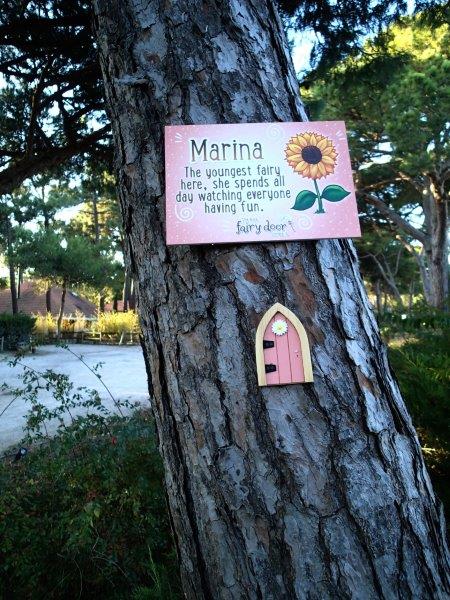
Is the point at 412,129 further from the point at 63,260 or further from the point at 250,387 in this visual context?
the point at 63,260

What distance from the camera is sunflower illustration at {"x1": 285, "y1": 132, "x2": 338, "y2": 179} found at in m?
0.89

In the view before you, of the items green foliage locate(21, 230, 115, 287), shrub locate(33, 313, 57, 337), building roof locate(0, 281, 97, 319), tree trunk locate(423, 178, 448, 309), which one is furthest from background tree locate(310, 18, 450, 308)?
building roof locate(0, 281, 97, 319)

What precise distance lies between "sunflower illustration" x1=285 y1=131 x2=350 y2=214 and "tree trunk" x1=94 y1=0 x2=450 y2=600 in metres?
0.07

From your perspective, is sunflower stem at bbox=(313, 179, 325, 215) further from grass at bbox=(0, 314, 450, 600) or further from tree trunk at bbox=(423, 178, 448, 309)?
tree trunk at bbox=(423, 178, 448, 309)

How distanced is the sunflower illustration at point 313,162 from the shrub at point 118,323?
56.3ft

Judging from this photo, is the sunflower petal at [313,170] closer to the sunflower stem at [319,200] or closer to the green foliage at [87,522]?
the sunflower stem at [319,200]

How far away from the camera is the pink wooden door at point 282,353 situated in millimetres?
805

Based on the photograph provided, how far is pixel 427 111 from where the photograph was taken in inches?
367

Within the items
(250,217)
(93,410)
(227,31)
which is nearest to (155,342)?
(250,217)

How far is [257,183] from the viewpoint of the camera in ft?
2.90

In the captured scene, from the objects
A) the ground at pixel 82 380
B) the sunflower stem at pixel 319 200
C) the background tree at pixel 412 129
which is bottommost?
the ground at pixel 82 380

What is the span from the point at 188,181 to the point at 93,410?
5.57m

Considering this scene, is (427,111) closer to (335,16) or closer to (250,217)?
(335,16)

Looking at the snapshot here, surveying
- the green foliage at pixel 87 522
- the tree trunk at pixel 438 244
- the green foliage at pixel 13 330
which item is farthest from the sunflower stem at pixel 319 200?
the green foliage at pixel 13 330
